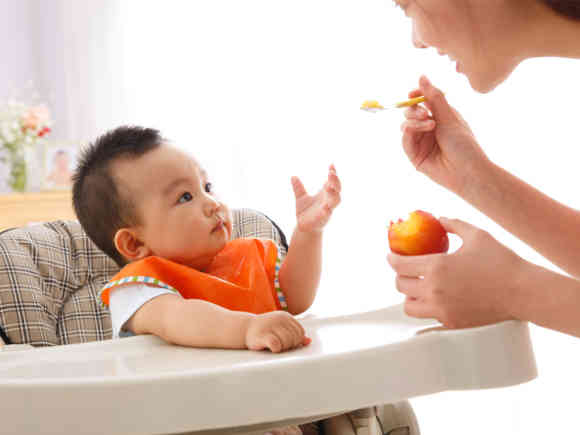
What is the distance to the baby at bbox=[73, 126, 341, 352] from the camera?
1.04 metres

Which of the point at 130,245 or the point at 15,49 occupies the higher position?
the point at 15,49

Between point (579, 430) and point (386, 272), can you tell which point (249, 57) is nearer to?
point (386, 272)

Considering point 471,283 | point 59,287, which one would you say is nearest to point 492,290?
point 471,283

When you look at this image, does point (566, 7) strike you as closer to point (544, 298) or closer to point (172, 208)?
point (544, 298)

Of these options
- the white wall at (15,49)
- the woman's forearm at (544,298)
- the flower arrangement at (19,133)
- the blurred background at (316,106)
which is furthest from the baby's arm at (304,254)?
the white wall at (15,49)

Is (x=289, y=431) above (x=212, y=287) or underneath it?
underneath

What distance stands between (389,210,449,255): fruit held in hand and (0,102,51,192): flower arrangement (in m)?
2.51

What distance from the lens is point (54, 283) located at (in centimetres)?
125

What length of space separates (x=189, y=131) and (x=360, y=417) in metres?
2.59

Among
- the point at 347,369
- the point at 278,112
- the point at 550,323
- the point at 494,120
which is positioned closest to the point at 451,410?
the point at 494,120

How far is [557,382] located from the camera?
2.36 m

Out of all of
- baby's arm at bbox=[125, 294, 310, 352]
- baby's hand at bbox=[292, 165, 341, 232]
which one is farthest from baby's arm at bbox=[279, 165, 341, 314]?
baby's arm at bbox=[125, 294, 310, 352]

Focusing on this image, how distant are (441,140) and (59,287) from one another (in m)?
0.74

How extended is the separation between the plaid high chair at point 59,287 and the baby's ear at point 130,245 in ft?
0.53
